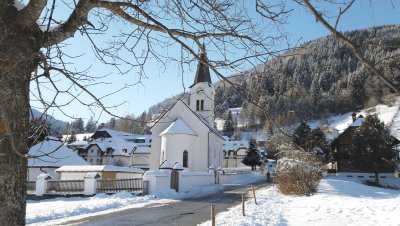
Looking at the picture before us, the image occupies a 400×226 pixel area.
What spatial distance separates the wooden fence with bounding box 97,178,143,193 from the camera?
24609 mm

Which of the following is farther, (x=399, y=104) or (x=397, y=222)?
(x=397, y=222)

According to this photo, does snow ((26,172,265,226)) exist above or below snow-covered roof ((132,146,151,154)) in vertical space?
below

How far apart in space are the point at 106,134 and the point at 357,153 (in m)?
58.7

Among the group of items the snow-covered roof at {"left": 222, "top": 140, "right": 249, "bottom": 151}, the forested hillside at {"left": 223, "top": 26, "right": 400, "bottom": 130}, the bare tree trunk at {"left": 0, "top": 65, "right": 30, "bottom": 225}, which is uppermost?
the snow-covered roof at {"left": 222, "top": 140, "right": 249, "bottom": 151}

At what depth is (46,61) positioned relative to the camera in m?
3.73

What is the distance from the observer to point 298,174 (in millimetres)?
21031

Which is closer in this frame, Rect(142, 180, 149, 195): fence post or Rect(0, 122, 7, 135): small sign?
Rect(0, 122, 7, 135): small sign

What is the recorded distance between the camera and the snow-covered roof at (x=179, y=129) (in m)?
39.1

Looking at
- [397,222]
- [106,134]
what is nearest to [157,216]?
[397,222]

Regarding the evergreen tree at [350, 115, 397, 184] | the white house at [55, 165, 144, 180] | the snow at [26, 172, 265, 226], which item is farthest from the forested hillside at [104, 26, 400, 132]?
the evergreen tree at [350, 115, 397, 184]

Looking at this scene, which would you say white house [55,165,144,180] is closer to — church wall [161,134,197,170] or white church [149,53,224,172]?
white church [149,53,224,172]

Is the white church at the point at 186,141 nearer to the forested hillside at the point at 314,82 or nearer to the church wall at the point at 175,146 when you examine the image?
the church wall at the point at 175,146

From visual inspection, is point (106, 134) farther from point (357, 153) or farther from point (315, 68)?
point (315, 68)

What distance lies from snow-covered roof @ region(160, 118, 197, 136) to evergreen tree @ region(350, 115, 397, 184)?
61.0ft
